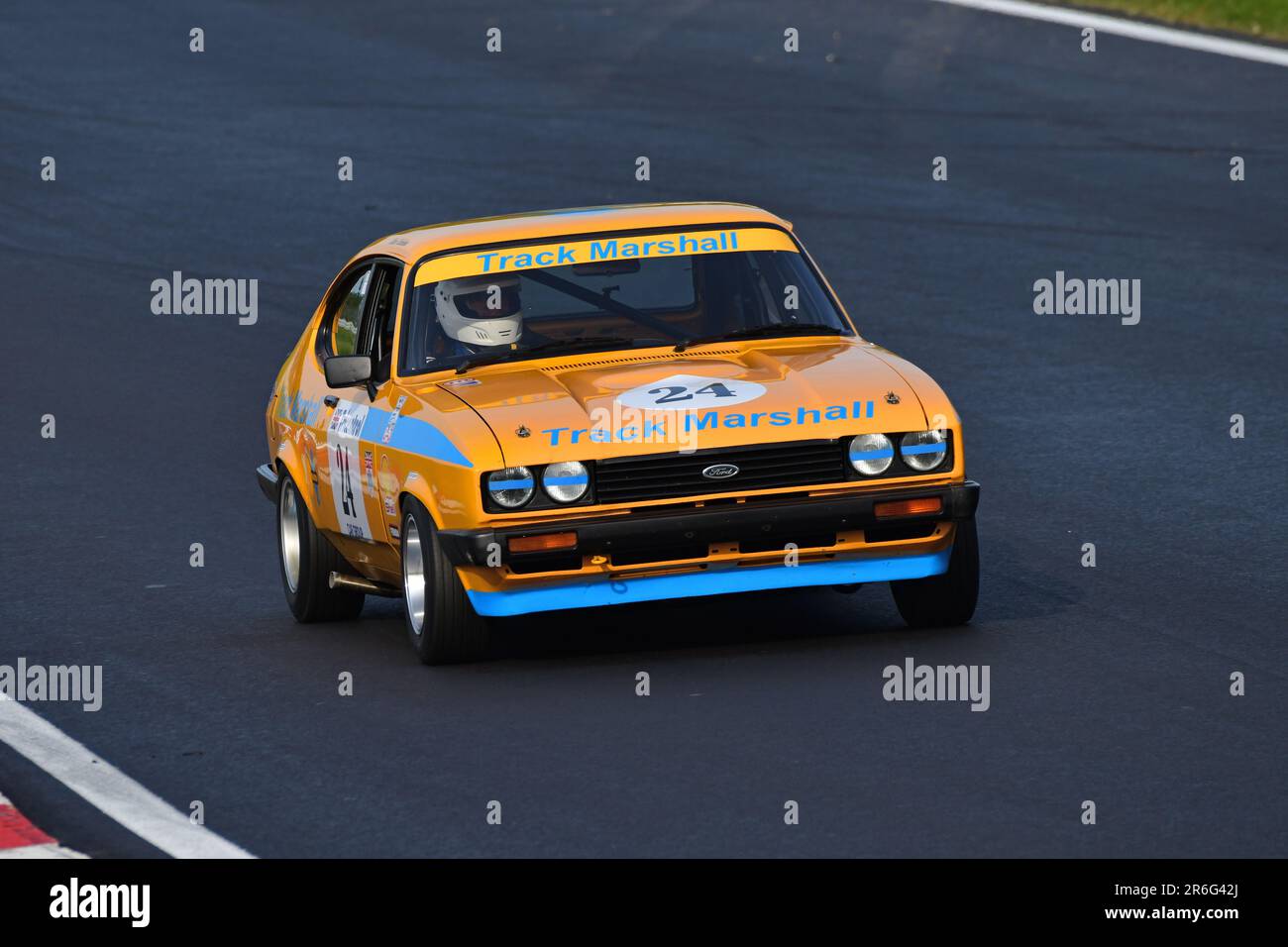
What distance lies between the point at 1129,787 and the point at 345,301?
4978 millimetres

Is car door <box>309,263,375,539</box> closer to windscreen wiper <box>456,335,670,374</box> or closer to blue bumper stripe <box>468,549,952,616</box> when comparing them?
windscreen wiper <box>456,335,670,374</box>

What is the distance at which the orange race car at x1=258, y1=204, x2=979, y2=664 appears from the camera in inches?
367

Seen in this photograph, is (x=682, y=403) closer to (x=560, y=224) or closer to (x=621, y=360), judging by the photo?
(x=621, y=360)

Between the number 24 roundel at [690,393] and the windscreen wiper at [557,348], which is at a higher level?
the windscreen wiper at [557,348]

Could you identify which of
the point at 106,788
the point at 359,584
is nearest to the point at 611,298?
the point at 359,584

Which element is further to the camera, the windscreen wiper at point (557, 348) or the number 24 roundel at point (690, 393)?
the windscreen wiper at point (557, 348)

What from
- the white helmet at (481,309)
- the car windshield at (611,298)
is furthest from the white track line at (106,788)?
the white helmet at (481,309)

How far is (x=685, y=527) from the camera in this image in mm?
9273

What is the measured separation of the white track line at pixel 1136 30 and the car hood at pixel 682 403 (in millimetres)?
16380

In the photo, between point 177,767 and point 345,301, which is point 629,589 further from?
point 345,301

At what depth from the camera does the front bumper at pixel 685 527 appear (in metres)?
9.25

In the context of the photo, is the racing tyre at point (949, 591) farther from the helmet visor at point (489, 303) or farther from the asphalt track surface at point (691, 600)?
the helmet visor at point (489, 303)

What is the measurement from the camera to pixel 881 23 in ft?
91.9

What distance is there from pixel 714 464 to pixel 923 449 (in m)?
0.81
